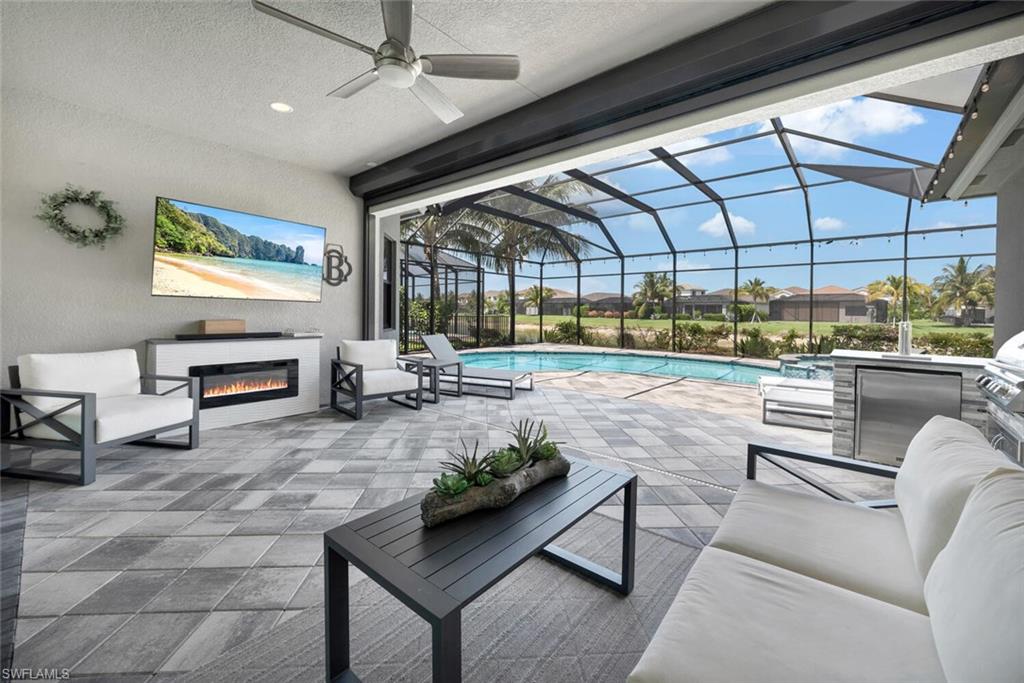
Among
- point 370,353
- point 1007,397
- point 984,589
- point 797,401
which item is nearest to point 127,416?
point 370,353

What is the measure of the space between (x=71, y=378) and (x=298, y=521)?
2.49 metres

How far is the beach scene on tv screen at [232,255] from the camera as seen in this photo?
4.17 meters

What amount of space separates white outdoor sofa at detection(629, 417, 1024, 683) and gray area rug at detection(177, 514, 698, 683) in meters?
0.55

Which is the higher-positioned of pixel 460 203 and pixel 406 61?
pixel 460 203

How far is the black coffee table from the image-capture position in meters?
1.01

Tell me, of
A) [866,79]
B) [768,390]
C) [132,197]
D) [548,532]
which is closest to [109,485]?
[132,197]

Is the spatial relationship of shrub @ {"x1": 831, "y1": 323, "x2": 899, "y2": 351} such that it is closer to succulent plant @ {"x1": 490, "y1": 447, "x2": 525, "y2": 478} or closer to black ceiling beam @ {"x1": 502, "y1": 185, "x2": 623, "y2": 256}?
black ceiling beam @ {"x1": 502, "y1": 185, "x2": 623, "y2": 256}

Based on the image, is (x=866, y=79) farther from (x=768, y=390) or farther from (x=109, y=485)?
(x=109, y=485)

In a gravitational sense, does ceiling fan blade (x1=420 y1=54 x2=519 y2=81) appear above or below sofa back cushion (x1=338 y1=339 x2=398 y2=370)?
above

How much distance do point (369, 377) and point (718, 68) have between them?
4258 millimetres

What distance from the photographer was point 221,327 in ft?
14.5

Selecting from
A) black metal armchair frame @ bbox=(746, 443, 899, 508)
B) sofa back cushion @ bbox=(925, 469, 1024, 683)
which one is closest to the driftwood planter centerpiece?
black metal armchair frame @ bbox=(746, 443, 899, 508)

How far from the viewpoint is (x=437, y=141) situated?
14.8ft

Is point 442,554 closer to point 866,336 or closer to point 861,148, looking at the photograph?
point 861,148
